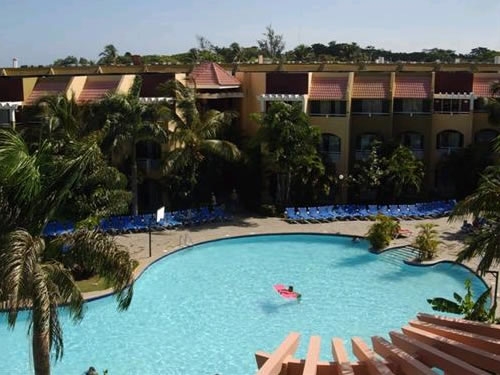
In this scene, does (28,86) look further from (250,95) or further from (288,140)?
(288,140)

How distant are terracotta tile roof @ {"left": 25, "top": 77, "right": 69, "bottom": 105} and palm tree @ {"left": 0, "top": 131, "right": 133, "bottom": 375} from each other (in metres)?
24.0

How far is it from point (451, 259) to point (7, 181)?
21476 millimetres

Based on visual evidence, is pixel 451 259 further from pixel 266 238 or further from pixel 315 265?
pixel 266 238

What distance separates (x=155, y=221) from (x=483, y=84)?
22988 mm

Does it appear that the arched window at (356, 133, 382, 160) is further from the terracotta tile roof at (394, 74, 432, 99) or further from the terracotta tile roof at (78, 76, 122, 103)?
the terracotta tile roof at (78, 76, 122, 103)

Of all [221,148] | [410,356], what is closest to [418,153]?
[221,148]

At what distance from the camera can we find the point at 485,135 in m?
39.7

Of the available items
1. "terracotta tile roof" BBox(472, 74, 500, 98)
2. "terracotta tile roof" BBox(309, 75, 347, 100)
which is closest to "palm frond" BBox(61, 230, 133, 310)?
"terracotta tile roof" BBox(309, 75, 347, 100)

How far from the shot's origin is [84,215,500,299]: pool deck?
93.4 ft

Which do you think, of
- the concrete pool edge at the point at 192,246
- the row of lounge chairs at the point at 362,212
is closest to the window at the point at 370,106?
the row of lounge chairs at the point at 362,212

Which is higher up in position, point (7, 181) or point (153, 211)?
point (7, 181)

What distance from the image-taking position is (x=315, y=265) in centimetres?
2797

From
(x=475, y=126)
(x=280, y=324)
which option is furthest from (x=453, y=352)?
(x=475, y=126)

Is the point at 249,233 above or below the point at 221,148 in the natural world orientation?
below
